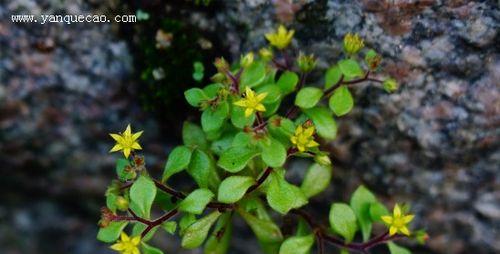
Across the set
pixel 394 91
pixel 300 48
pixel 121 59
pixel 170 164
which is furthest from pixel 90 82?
pixel 394 91

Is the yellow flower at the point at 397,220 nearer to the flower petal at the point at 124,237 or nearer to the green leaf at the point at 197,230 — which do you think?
the green leaf at the point at 197,230

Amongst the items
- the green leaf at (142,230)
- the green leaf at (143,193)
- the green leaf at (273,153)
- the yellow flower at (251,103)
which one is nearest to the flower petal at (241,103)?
the yellow flower at (251,103)

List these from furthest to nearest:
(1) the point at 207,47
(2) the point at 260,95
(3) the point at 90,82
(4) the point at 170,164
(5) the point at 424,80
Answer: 1. (3) the point at 90,82
2. (1) the point at 207,47
3. (5) the point at 424,80
4. (4) the point at 170,164
5. (2) the point at 260,95

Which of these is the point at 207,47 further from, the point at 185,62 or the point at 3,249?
the point at 3,249

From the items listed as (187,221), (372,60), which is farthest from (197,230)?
(372,60)

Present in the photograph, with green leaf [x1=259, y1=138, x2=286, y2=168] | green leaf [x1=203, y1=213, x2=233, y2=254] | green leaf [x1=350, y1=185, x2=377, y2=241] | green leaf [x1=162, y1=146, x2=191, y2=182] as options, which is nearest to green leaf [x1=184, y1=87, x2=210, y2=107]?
green leaf [x1=162, y1=146, x2=191, y2=182]

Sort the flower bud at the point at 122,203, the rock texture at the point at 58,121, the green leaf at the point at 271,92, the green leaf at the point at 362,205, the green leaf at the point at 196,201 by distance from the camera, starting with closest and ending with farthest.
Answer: the flower bud at the point at 122,203 → the green leaf at the point at 196,201 → the green leaf at the point at 271,92 → the green leaf at the point at 362,205 → the rock texture at the point at 58,121

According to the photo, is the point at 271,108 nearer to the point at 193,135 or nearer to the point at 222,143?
the point at 222,143
